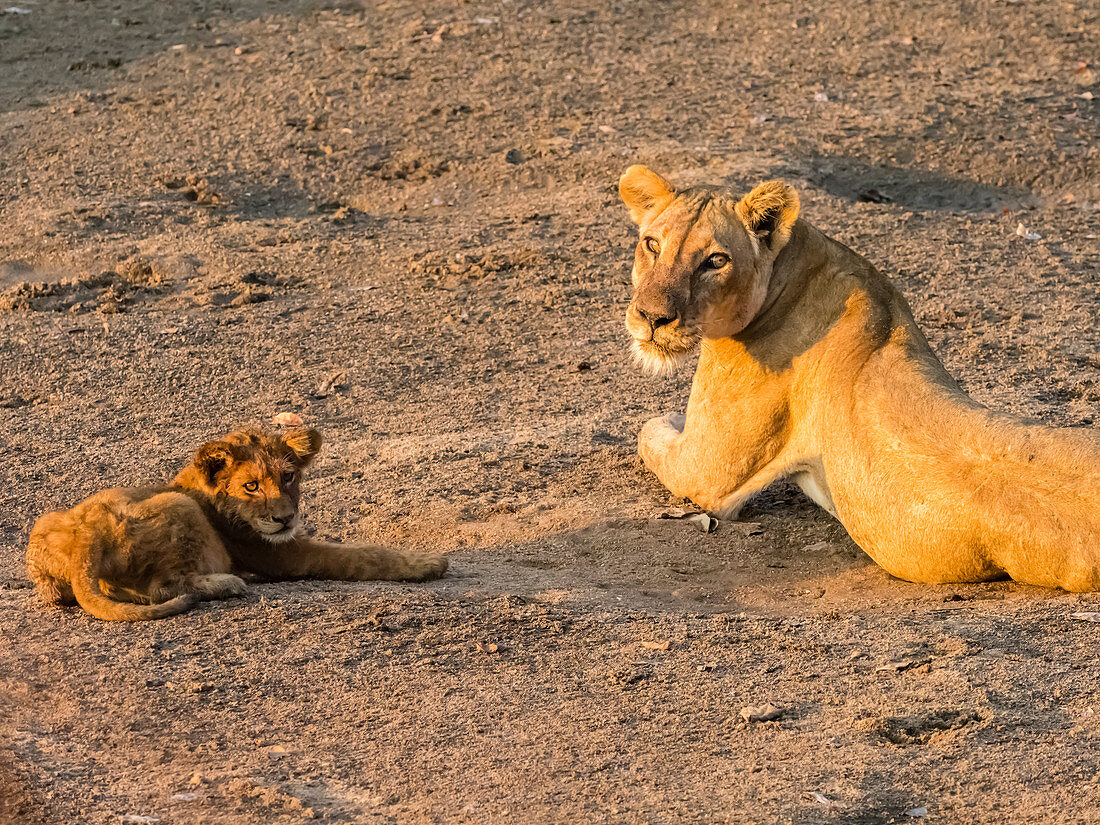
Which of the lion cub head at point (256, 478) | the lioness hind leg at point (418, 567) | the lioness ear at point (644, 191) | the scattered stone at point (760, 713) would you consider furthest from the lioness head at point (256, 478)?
the scattered stone at point (760, 713)

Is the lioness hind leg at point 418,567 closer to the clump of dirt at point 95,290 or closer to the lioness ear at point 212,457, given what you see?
the lioness ear at point 212,457

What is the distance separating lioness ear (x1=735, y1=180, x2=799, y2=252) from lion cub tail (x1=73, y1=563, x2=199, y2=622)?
2923 mm

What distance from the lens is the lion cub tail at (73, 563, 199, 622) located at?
546cm

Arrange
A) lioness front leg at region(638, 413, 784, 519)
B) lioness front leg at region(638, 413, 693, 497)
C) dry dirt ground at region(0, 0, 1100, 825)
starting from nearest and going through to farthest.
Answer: dry dirt ground at region(0, 0, 1100, 825), lioness front leg at region(638, 413, 784, 519), lioness front leg at region(638, 413, 693, 497)

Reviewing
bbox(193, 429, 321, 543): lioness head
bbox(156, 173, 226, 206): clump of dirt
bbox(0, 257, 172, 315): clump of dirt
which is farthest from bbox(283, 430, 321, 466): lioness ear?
bbox(156, 173, 226, 206): clump of dirt

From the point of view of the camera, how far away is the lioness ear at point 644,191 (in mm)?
6559

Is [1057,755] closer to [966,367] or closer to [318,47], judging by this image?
[966,367]

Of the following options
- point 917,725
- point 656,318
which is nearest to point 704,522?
point 656,318

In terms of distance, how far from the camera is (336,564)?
20.1ft

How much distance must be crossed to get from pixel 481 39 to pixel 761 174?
3991 millimetres

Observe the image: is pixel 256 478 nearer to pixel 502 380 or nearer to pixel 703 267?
pixel 703 267

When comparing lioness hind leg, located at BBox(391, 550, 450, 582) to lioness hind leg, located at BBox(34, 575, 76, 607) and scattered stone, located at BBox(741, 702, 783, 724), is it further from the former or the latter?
scattered stone, located at BBox(741, 702, 783, 724)

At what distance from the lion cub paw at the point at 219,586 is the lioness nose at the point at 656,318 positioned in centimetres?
202

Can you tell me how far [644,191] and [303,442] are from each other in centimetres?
199
